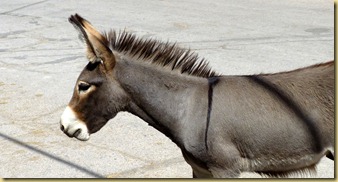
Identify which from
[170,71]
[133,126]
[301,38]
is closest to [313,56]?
[301,38]

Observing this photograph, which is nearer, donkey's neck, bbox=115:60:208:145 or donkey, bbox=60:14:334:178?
donkey, bbox=60:14:334:178

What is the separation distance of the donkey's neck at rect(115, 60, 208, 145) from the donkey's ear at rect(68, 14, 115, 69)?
3.3 inches

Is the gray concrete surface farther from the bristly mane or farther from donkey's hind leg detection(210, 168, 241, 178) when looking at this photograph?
the bristly mane

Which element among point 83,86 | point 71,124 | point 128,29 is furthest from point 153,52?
point 128,29

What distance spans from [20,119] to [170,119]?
12.6ft

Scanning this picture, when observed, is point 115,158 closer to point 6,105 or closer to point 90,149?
point 90,149

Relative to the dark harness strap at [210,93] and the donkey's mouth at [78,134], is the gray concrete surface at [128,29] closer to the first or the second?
the dark harness strap at [210,93]

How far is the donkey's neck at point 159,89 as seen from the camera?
439 cm

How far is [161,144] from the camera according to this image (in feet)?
22.1

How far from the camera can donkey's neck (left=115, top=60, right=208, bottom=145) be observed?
4.39m

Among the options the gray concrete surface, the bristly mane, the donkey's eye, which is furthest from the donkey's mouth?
the gray concrete surface

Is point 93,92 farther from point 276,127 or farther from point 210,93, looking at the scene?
point 276,127

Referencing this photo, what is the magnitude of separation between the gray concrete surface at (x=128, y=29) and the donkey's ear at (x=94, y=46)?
1.65 meters

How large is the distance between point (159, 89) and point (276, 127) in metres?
0.81
